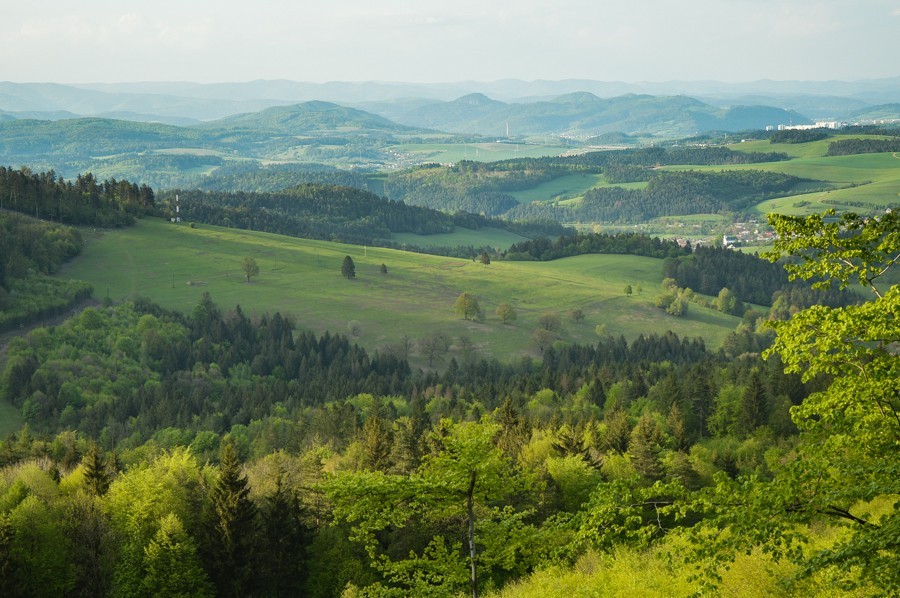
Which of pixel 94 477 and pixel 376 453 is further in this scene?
pixel 376 453

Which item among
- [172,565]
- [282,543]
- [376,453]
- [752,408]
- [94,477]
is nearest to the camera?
[172,565]

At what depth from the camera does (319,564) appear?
69375 mm

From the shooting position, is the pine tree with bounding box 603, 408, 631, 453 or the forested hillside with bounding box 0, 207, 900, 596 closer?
the forested hillside with bounding box 0, 207, 900, 596

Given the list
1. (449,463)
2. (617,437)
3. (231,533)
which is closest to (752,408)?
(617,437)

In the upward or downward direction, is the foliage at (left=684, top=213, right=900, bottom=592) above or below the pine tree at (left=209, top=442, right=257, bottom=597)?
above

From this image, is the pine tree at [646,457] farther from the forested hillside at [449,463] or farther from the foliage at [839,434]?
the foliage at [839,434]

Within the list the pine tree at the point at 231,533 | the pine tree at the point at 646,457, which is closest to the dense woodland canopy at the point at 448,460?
the pine tree at the point at 231,533

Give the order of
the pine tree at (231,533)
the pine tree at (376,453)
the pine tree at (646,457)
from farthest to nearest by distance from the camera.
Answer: the pine tree at (646,457) < the pine tree at (376,453) < the pine tree at (231,533)

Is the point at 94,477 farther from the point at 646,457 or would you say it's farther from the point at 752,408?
the point at 752,408

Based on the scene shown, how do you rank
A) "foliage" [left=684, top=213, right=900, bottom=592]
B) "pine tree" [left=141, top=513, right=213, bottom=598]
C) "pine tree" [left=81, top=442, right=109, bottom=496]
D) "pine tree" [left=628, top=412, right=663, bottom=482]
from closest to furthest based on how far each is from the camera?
"foliage" [left=684, top=213, right=900, bottom=592], "pine tree" [left=141, top=513, right=213, bottom=598], "pine tree" [left=81, top=442, right=109, bottom=496], "pine tree" [left=628, top=412, right=663, bottom=482]

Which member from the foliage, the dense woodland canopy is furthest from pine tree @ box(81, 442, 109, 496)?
the foliage

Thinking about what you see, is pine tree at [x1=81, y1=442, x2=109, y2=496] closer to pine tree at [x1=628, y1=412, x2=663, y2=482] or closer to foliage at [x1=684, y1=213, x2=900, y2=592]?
pine tree at [x1=628, y1=412, x2=663, y2=482]

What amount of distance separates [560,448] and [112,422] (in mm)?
93231

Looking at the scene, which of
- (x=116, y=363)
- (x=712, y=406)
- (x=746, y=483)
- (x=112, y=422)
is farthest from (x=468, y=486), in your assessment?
(x=116, y=363)
